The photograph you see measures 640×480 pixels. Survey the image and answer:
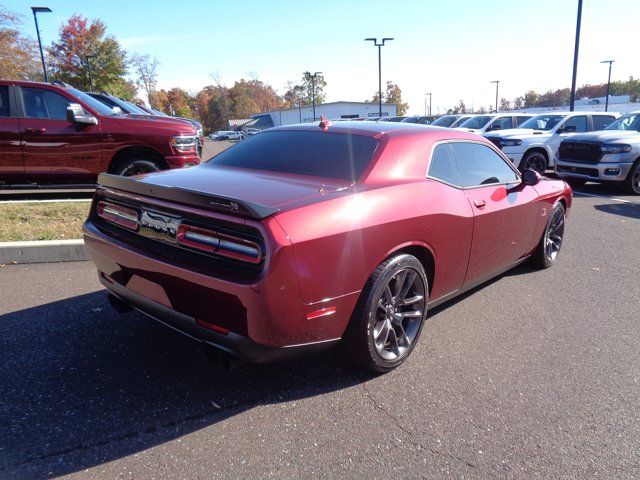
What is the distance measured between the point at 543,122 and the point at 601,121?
5.09ft

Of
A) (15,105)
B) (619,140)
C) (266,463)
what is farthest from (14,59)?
(266,463)

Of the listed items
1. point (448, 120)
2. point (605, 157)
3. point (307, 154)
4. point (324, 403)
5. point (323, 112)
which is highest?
point (323, 112)

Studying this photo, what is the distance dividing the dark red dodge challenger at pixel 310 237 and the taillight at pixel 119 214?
1cm

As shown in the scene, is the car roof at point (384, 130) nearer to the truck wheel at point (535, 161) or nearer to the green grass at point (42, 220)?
the green grass at point (42, 220)

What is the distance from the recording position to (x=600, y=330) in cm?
370

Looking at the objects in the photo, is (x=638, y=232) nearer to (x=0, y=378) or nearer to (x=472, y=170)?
(x=472, y=170)

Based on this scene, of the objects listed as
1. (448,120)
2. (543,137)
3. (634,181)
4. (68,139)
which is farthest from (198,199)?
(448,120)

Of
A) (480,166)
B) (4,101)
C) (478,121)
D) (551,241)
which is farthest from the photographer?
(478,121)

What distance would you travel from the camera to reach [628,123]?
11844 mm

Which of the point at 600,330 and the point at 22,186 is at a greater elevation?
the point at 22,186

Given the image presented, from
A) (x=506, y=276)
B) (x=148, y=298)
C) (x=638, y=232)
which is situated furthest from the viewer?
(x=638, y=232)

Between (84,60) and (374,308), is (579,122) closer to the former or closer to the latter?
(374,308)

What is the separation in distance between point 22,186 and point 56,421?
6.04 meters

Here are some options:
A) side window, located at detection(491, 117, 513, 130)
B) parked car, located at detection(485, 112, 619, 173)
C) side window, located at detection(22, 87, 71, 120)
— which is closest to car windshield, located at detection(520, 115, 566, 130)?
parked car, located at detection(485, 112, 619, 173)
